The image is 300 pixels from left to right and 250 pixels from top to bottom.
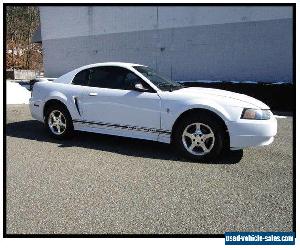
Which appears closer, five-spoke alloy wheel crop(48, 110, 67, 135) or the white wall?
five-spoke alloy wheel crop(48, 110, 67, 135)

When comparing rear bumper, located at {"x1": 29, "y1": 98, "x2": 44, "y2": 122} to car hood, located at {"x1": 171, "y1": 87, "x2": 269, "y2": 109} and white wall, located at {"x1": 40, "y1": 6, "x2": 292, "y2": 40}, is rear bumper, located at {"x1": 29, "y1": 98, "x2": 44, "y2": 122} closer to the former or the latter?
car hood, located at {"x1": 171, "y1": 87, "x2": 269, "y2": 109}

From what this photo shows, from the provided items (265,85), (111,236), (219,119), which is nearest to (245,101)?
(219,119)

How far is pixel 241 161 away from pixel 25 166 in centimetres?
309

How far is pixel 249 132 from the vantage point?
4477 mm

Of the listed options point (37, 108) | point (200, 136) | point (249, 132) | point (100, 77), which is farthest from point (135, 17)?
point (249, 132)

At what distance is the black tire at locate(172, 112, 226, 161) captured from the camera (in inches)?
181

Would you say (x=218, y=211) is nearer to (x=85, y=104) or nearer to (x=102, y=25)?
(x=85, y=104)

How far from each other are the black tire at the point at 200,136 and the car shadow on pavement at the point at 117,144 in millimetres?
120

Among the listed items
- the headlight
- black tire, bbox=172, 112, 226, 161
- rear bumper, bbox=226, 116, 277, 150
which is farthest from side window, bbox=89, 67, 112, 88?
the headlight

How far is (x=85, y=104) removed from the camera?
18.2 ft

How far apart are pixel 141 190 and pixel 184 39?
41.7 feet

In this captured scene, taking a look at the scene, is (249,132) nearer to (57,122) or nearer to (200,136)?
(200,136)

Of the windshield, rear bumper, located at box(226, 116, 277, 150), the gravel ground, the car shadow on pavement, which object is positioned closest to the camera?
the gravel ground

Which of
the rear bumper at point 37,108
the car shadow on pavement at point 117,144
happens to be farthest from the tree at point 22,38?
the rear bumper at point 37,108
